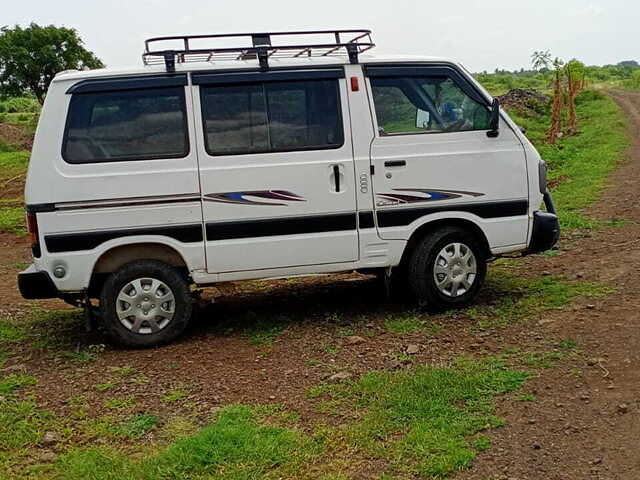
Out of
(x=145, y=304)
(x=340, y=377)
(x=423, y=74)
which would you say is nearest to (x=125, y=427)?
(x=340, y=377)

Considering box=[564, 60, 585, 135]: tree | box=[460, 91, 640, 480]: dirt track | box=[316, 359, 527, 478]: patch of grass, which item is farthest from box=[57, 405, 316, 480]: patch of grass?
box=[564, 60, 585, 135]: tree

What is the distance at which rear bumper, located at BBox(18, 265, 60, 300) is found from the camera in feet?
17.9

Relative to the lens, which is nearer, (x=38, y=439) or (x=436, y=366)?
(x=38, y=439)

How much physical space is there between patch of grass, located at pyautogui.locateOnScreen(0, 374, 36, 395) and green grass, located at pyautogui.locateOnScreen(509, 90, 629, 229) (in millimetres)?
6727

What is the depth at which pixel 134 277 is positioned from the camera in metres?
5.56

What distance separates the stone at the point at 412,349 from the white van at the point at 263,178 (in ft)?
2.71

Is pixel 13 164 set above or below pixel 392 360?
above

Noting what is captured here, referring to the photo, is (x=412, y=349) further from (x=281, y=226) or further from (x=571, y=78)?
(x=571, y=78)

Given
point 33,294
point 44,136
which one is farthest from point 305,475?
point 44,136

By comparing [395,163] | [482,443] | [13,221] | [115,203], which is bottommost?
[482,443]

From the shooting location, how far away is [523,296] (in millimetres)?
6469

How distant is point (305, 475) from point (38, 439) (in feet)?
5.39

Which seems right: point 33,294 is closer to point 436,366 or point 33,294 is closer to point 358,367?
point 358,367

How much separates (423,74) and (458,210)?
1.17 metres
